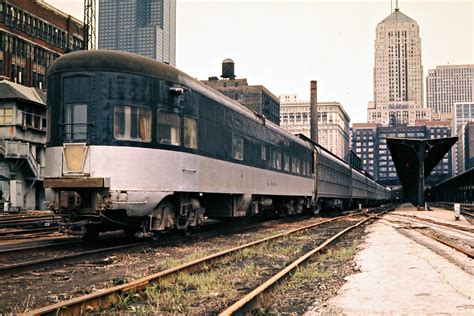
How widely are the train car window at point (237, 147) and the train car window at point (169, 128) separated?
11.9 ft

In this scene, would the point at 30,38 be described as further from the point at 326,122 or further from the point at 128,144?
the point at 326,122

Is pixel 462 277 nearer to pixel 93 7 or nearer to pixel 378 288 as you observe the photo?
pixel 378 288

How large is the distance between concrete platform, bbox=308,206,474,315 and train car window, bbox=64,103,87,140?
244 inches

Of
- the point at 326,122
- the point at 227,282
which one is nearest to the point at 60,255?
the point at 227,282

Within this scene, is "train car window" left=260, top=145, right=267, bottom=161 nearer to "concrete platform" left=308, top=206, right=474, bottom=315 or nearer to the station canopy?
"concrete platform" left=308, top=206, right=474, bottom=315

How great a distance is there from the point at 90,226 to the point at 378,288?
23.4 feet

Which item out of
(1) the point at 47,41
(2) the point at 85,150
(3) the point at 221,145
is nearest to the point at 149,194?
(2) the point at 85,150

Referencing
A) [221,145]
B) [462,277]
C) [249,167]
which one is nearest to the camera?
[462,277]

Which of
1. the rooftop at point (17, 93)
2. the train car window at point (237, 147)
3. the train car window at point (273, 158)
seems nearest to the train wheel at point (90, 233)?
the train car window at point (237, 147)

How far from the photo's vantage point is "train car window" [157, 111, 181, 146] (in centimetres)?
1180

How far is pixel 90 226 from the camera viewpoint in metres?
12.2

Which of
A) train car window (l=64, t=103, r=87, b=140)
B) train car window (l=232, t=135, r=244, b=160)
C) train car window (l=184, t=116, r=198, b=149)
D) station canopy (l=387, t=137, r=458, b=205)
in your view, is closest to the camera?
train car window (l=64, t=103, r=87, b=140)

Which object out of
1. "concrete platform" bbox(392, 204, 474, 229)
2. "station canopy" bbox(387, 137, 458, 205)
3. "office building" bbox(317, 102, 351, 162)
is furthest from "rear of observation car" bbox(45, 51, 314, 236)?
"office building" bbox(317, 102, 351, 162)

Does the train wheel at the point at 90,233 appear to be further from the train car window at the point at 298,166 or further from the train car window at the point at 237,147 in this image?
the train car window at the point at 298,166
